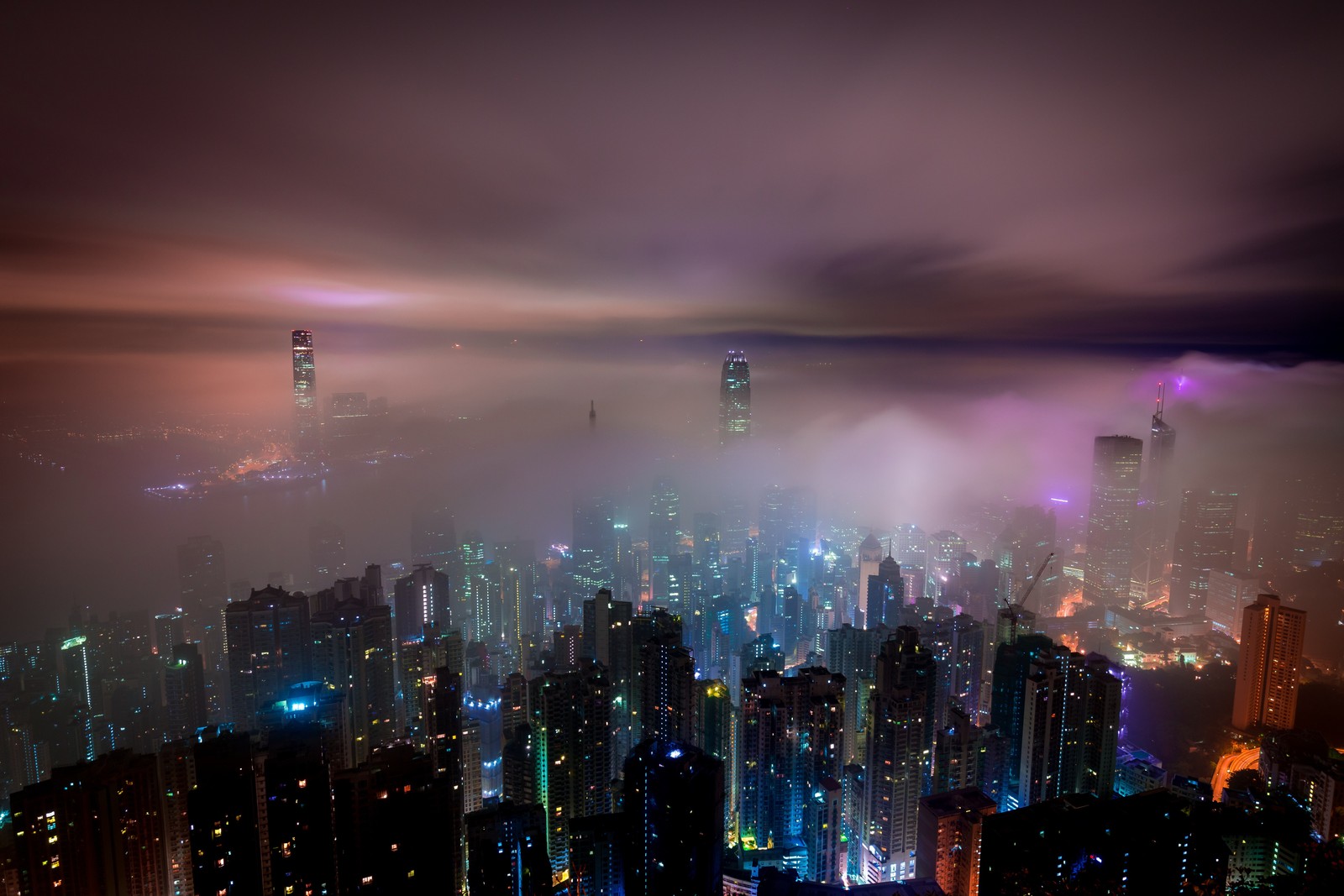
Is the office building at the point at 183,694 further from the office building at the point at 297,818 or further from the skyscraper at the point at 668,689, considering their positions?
the skyscraper at the point at 668,689

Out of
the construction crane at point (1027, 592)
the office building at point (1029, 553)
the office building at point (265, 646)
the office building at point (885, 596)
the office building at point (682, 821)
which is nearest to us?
the office building at point (682, 821)

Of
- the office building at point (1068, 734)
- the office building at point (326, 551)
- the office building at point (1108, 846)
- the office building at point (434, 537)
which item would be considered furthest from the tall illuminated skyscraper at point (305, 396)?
the office building at point (1068, 734)

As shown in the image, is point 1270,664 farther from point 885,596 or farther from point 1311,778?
point 885,596

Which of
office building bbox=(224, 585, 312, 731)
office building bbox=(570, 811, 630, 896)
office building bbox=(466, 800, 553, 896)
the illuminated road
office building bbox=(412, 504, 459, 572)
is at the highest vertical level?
office building bbox=(412, 504, 459, 572)

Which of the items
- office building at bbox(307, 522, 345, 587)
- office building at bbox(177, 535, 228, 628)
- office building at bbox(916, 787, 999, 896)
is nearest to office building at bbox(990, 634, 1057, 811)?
office building at bbox(916, 787, 999, 896)

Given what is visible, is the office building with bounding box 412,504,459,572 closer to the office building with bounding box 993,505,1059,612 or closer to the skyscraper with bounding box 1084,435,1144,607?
the skyscraper with bounding box 1084,435,1144,607

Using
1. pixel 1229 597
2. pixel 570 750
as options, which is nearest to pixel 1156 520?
pixel 1229 597
